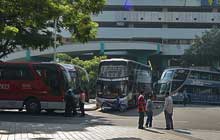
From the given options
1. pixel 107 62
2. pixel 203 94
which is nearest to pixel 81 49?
pixel 203 94

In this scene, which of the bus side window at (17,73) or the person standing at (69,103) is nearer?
the person standing at (69,103)

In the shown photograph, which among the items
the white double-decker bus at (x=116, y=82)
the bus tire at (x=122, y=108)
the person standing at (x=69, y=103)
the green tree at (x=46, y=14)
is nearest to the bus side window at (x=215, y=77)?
the white double-decker bus at (x=116, y=82)

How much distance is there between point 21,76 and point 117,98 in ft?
27.0

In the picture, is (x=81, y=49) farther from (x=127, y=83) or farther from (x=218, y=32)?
(x=127, y=83)

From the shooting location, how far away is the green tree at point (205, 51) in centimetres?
7500

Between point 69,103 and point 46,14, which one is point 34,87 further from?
point 46,14

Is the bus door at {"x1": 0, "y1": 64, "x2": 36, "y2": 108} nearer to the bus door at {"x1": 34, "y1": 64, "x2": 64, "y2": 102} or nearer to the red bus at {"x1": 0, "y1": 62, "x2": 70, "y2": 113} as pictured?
the red bus at {"x1": 0, "y1": 62, "x2": 70, "y2": 113}

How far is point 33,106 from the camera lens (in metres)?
33.5

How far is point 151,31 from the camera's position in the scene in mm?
89875

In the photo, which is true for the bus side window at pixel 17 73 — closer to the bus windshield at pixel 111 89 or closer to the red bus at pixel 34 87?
the red bus at pixel 34 87

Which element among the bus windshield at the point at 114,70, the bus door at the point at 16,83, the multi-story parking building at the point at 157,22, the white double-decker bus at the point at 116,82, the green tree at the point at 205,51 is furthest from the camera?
the multi-story parking building at the point at 157,22

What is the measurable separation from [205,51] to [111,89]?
37813 millimetres

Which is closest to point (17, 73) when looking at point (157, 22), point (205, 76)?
point (205, 76)

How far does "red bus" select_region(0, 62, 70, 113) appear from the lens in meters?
33.4
